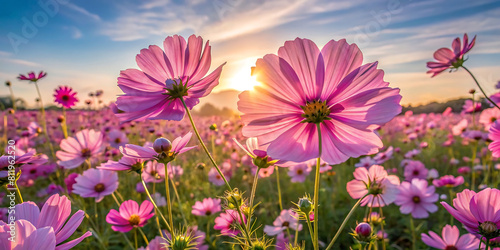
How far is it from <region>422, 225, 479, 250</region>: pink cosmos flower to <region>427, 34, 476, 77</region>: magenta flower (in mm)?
633

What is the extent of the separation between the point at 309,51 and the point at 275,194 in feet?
8.33

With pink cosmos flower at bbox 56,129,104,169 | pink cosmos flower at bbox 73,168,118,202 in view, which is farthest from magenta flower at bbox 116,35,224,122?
pink cosmos flower at bbox 56,129,104,169

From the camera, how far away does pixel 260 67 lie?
44 cm

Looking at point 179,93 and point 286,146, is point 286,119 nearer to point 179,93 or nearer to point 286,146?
point 286,146

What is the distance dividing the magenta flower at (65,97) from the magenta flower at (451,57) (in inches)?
93.8

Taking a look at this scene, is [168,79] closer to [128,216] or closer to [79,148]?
[128,216]

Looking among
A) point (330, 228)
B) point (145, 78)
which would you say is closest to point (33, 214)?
point (145, 78)

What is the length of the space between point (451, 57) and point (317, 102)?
102 cm

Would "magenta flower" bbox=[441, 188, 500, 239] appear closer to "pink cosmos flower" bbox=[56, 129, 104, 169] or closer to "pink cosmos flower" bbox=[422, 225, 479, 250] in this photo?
"pink cosmos flower" bbox=[422, 225, 479, 250]

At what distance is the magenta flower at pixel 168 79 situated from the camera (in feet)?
1.69

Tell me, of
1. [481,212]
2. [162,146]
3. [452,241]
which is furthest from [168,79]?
[452,241]

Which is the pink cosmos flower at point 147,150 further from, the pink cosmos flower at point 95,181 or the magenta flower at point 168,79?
the pink cosmos flower at point 95,181

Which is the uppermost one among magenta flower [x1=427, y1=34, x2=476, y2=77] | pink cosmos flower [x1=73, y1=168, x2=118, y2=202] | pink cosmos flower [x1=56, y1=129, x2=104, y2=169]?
magenta flower [x1=427, y1=34, x2=476, y2=77]

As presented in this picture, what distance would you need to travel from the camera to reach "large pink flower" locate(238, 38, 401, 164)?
1.42ft
